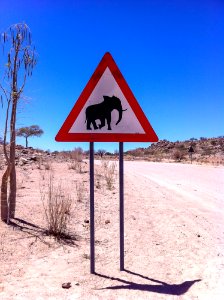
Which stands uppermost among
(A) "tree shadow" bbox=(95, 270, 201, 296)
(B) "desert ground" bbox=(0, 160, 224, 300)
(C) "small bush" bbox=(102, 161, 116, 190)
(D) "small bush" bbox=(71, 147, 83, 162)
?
(D) "small bush" bbox=(71, 147, 83, 162)

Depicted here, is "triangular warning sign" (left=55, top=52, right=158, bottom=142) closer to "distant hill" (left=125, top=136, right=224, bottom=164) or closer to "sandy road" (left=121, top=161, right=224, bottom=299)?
"sandy road" (left=121, top=161, right=224, bottom=299)

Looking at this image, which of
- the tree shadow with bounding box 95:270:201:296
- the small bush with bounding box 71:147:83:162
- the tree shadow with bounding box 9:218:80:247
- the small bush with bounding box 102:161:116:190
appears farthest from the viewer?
the small bush with bounding box 71:147:83:162

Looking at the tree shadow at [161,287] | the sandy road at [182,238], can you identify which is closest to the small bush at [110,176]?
the sandy road at [182,238]

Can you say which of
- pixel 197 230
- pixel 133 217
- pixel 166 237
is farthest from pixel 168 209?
pixel 166 237

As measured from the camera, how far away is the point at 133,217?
7566 millimetres

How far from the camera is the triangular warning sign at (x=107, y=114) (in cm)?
439

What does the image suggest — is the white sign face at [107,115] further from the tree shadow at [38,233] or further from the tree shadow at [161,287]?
the tree shadow at [38,233]

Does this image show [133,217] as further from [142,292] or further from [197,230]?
[142,292]

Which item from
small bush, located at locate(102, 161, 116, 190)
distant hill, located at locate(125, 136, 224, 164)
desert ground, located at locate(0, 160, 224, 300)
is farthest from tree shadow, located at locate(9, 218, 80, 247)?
distant hill, located at locate(125, 136, 224, 164)

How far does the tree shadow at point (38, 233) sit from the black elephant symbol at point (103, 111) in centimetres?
194

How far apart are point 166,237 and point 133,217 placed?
1.52 metres

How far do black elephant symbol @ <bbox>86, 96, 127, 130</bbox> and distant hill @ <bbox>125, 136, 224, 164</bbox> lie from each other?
55.2m

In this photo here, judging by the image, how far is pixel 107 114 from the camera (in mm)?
4355

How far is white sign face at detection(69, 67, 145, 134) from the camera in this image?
4.40m
